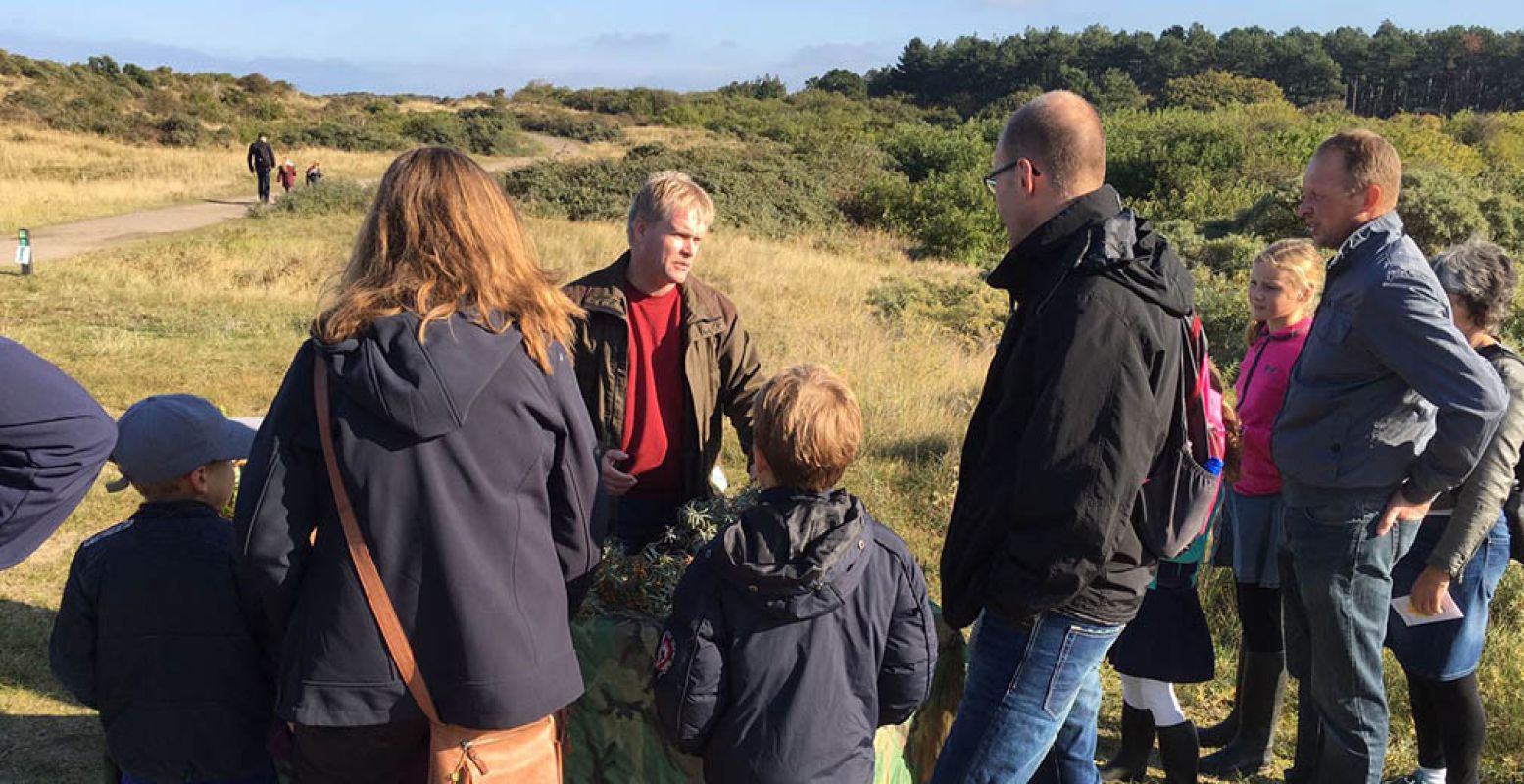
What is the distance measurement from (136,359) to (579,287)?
276 inches

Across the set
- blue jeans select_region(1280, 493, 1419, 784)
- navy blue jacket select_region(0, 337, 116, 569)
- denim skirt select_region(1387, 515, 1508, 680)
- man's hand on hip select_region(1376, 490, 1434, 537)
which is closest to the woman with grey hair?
denim skirt select_region(1387, 515, 1508, 680)

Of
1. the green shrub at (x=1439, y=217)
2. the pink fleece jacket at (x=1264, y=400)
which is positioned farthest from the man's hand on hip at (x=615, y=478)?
the green shrub at (x=1439, y=217)

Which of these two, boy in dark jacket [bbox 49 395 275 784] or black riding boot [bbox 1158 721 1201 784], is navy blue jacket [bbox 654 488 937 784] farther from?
black riding boot [bbox 1158 721 1201 784]

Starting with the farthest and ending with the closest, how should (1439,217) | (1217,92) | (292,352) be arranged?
(1217,92), (1439,217), (292,352)

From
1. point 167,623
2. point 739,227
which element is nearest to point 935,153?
point 739,227

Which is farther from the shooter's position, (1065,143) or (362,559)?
(1065,143)

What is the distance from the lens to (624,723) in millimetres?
A: 2820

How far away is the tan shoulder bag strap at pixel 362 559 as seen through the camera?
1926 mm

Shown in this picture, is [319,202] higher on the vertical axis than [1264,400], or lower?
lower

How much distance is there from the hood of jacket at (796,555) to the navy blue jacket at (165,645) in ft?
3.65

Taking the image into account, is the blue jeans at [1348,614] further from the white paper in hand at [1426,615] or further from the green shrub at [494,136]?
the green shrub at [494,136]

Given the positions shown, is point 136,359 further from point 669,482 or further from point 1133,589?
point 1133,589

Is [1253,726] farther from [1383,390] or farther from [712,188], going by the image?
[712,188]

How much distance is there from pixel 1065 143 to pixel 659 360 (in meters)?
1.55
